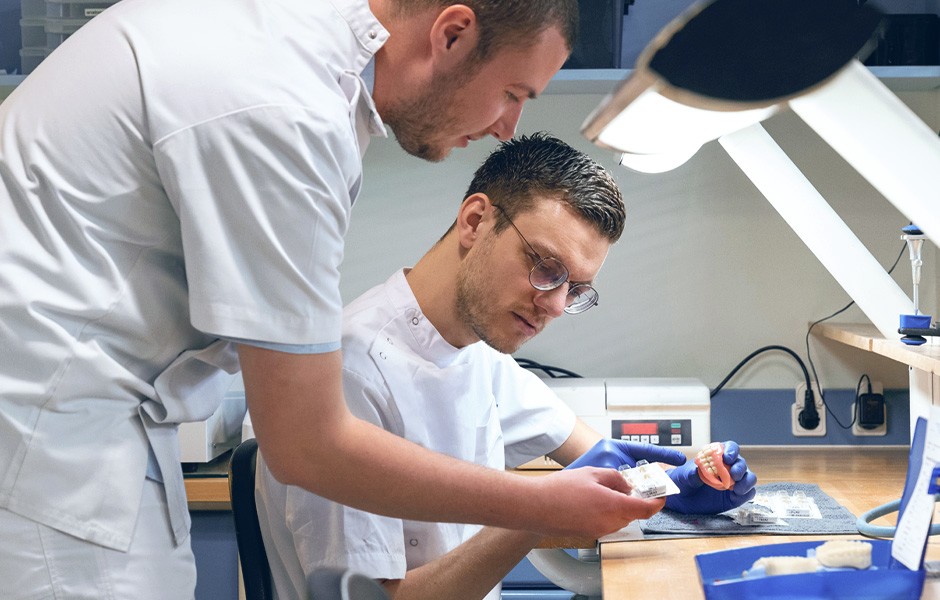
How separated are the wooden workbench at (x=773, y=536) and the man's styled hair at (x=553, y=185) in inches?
19.7

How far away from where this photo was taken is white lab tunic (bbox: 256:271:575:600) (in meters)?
1.25

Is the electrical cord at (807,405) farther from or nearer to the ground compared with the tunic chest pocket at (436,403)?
nearer to the ground

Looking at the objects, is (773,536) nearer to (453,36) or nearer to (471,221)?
(471,221)

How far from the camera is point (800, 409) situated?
253 centimetres

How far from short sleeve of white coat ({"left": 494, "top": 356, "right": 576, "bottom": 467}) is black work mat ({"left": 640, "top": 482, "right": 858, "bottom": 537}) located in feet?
0.82

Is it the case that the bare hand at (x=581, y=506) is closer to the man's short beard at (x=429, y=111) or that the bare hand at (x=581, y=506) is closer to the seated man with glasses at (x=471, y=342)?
the seated man with glasses at (x=471, y=342)

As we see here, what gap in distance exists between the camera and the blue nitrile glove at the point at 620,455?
153 centimetres

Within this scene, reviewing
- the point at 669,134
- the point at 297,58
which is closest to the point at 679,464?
the point at 669,134

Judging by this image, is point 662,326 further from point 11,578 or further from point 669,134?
point 11,578

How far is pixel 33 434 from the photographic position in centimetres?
92

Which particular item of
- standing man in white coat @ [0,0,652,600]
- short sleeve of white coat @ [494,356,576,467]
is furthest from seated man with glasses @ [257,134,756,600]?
standing man in white coat @ [0,0,652,600]

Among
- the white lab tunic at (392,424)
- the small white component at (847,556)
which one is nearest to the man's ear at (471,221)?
the white lab tunic at (392,424)

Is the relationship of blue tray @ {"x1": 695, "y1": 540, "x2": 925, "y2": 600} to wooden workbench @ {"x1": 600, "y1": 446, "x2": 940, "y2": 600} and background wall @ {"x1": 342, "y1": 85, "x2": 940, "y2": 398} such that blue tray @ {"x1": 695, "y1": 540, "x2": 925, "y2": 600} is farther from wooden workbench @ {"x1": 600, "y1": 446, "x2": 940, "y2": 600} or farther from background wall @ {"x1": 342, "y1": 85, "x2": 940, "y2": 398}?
background wall @ {"x1": 342, "y1": 85, "x2": 940, "y2": 398}

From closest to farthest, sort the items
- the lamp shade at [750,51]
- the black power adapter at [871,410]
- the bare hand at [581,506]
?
the lamp shade at [750,51]
the bare hand at [581,506]
the black power adapter at [871,410]
